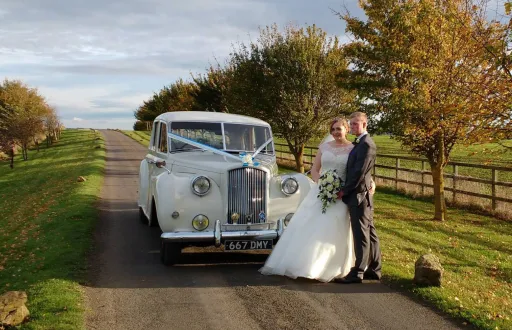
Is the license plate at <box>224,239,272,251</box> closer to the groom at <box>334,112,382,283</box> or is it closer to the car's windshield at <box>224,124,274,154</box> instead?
the groom at <box>334,112,382,283</box>

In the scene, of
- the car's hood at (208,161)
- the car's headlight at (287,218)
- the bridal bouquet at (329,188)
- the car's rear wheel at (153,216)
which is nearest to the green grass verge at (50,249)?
the car's rear wheel at (153,216)

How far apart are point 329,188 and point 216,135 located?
3354 millimetres

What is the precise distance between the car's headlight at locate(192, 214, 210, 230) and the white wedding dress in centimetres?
120

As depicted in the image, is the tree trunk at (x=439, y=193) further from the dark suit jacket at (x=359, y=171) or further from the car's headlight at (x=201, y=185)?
the car's headlight at (x=201, y=185)

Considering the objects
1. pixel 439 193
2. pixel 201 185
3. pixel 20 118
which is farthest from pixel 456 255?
pixel 20 118

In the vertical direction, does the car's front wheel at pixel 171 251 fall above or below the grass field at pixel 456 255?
above

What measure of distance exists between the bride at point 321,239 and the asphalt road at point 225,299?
21 centimetres

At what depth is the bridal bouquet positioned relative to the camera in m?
7.32

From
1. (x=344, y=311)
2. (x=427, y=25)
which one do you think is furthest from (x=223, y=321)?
(x=427, y=25)

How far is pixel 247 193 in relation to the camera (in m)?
8.36

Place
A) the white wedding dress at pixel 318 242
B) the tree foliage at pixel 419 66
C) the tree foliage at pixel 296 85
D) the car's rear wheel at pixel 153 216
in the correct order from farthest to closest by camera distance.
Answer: the tree foliage at pixel 296 85, the tree foliage at pixel 419 66, the car's rear wheel at pixel 153 216, the white wedding dress at pixel 318 242

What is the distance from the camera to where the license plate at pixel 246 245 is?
7.92m

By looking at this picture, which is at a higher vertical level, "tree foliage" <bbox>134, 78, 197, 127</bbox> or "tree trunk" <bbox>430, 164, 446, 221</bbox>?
"tree foliage" <bbox>134, 78, 197, 127</bbox>

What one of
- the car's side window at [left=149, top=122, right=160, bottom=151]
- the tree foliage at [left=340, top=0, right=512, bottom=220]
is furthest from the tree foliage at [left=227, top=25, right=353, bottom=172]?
the car's side window at [left=149, top=122, right=160, bottom=151]
